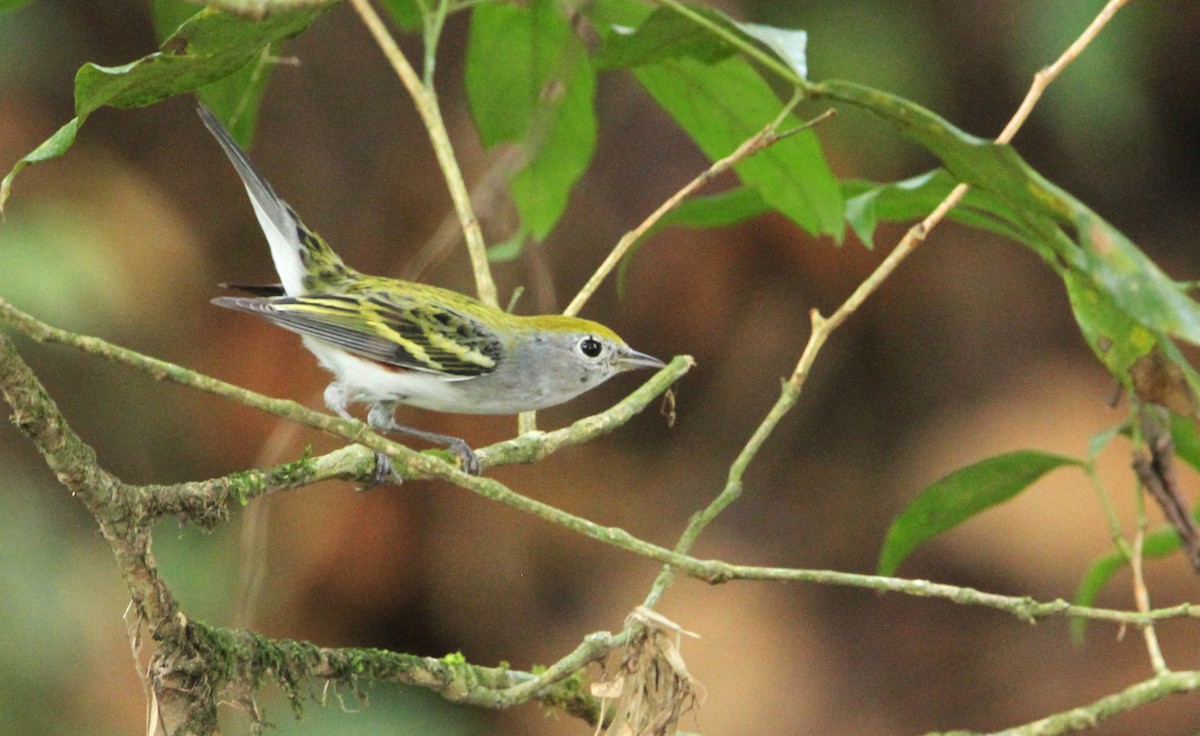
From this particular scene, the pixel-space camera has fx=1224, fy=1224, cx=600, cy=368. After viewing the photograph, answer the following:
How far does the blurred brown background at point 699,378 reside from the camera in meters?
5.71

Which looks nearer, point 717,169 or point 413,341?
point 717,169

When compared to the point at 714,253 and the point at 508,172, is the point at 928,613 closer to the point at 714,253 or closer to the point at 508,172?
the point at 714,253

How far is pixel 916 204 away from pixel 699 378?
408cm

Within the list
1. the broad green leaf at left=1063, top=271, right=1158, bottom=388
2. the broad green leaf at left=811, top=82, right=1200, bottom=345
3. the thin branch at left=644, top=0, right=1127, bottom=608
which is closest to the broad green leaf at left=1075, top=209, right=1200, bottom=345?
the broad green leaf at left=811, top=82, right=1200, bottom=345

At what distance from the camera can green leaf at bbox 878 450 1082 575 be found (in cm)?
248

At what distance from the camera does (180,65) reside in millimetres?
1848

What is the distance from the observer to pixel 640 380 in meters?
6.57

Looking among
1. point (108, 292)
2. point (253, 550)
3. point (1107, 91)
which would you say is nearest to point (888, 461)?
point (1107, 91)

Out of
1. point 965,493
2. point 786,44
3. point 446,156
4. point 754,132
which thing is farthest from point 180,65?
point 965,493

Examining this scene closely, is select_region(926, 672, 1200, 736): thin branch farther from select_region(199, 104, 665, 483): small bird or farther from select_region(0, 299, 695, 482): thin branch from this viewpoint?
select_region(199, 104, 665, 483): small bird

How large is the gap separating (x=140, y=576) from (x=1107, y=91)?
509cm

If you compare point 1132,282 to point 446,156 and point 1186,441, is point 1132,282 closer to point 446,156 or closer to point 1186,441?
point 1186,441

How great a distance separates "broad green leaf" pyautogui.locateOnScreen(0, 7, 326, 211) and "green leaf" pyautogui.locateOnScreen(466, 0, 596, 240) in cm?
103

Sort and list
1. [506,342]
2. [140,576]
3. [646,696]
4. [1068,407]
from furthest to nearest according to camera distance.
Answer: [1068,407]
[506,342]
[646,696]
[140,576]
